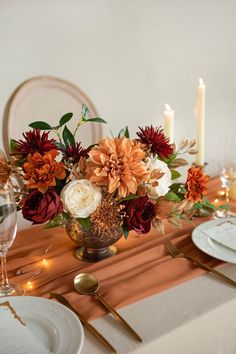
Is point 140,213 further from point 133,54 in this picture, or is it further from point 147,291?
point 133,54

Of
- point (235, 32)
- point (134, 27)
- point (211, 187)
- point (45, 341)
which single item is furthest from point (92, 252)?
point (235, 32)

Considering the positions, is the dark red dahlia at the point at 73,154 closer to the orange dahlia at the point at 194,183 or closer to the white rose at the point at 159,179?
the white rose at the point at 159,179

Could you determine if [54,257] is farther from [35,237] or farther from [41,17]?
[41,17]

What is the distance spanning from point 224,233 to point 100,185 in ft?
1.31

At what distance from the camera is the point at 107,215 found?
969mm

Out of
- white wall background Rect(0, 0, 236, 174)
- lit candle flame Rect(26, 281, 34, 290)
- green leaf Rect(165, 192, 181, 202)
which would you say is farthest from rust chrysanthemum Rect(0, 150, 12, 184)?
white wall background Rect(0, 0, 236, 174)

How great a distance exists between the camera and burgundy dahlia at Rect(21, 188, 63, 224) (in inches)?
35.4

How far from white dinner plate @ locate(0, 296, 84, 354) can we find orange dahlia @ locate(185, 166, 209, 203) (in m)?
0.40

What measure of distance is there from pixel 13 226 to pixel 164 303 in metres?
0.34

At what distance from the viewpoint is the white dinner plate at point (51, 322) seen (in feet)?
2.37

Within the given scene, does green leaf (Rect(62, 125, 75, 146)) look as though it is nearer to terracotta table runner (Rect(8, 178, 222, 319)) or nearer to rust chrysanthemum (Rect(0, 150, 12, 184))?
rust chrysanthemum (Rect(0, 150, 12, 184))

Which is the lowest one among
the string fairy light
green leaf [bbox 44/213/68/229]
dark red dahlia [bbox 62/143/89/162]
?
the string fairy light

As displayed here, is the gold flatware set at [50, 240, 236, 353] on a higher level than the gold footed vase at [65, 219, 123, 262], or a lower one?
lower

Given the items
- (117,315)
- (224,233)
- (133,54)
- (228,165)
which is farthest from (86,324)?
(133,54)
